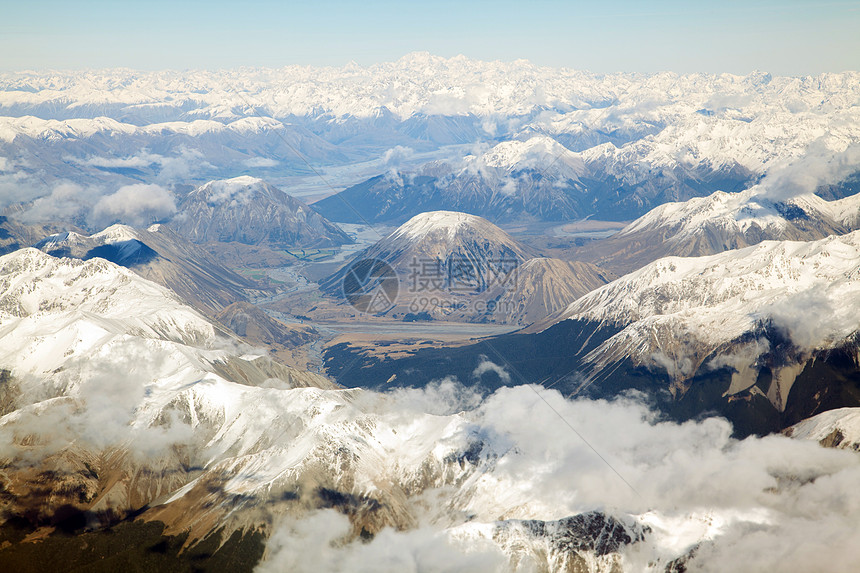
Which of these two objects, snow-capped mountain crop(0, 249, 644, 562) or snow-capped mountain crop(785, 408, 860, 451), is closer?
snow-capped mountain crop(785, 408, 860, 451)

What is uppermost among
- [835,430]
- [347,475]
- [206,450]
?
[835,430]

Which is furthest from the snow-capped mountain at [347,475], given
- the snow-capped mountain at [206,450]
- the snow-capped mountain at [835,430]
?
the snow-capped mountain at [835,430]

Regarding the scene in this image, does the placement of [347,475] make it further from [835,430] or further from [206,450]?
[835,430]

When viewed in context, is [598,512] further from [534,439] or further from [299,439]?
[299,439]

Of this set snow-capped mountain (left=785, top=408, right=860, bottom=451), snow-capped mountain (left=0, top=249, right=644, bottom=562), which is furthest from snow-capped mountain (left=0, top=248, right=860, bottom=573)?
snow-capped mountain (left=785, top=408, right=860, bottom=451)

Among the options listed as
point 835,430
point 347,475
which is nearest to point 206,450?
point 347,475

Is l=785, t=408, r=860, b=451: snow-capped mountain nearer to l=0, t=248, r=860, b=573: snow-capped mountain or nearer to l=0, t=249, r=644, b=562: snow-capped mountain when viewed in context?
l=0, t=248, r=860, b=573: snow-capped mountain

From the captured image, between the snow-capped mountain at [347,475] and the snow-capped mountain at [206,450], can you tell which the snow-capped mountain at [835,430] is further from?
the snow-capped mountain at [206,450]

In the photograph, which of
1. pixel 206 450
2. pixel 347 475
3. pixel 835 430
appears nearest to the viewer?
pixel 835 430

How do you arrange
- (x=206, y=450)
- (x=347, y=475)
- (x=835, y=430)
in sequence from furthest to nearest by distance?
1. (x=206, y=450)
2. (x=347, y=475)
3. (x=835, y=430)

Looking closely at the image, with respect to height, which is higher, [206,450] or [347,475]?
[347,475]

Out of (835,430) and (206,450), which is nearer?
(835,430)

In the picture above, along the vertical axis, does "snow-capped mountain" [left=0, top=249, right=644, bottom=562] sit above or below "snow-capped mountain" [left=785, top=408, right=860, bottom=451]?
below
